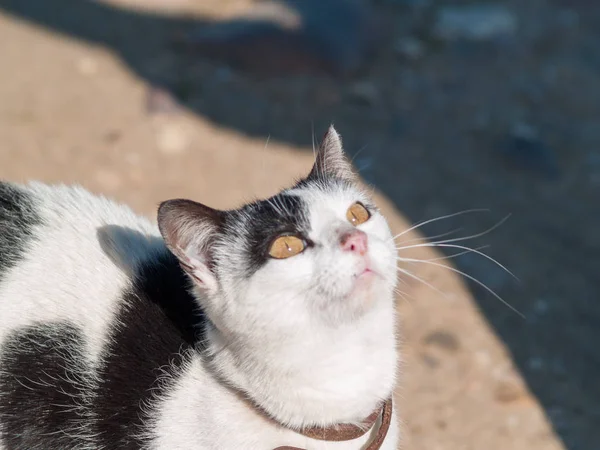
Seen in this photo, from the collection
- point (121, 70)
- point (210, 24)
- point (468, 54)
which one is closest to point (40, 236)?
point (121, 70)

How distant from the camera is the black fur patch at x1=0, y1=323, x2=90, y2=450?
2.14m

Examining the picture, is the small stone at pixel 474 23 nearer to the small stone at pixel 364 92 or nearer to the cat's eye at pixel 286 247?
the small stone at pixel 364 92

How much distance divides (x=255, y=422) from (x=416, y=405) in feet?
4.37

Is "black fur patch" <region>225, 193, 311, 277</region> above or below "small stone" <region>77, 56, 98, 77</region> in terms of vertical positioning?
above

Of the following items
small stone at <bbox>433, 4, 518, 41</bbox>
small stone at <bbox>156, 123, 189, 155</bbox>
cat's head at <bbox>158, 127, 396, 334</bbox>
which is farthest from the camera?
small stone at <bbox>433, 4, 518, 41</bbox>

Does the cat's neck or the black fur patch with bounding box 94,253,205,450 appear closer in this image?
the cat's neck

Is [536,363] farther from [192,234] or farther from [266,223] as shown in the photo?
[192,234]

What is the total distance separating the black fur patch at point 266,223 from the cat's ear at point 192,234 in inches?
2.3

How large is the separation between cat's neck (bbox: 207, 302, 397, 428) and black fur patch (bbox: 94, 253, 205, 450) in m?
0.16

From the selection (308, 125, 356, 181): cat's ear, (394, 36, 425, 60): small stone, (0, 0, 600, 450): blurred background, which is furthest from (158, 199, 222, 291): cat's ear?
(394, 36, 425, 60): small stone

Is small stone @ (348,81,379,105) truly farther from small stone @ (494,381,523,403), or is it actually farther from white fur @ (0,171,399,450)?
white fur @ (0,171,399,450)

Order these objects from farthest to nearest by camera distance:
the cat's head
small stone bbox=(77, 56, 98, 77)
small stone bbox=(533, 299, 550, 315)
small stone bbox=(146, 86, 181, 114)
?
small stone bbox=(77, 56, 98, 77), small stone bbox=(146, 86, 181, 114), small stone bbox=(533, 299, 550, 315), the cat's head

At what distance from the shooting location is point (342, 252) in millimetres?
1857

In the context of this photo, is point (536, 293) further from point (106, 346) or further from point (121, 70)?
point (121, 70)
